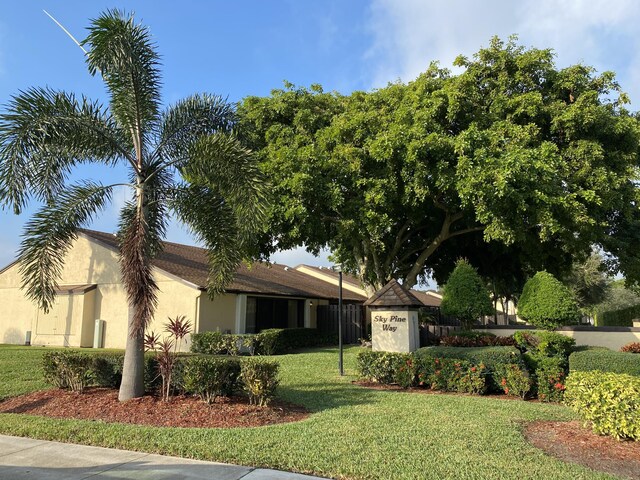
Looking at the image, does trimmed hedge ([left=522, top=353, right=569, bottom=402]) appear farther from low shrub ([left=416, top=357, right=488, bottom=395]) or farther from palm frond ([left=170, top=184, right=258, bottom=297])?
palm frond ([left=170, top=184, right=258, bottom=297])

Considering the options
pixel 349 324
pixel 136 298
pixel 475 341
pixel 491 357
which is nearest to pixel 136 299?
pixel 136 298

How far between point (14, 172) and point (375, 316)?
29.9 feet

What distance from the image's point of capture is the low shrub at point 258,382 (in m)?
8.34

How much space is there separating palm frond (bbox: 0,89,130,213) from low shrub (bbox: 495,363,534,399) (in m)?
9.24

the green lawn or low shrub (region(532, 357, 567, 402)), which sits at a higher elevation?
low shrub (region(532, 357, 567, 402))

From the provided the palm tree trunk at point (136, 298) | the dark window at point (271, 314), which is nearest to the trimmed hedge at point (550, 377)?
the palm tree trunk at point (136, 298)

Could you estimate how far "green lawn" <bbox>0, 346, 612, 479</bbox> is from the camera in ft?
17.5

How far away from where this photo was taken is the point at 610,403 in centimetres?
647

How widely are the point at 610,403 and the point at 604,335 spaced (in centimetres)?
1214

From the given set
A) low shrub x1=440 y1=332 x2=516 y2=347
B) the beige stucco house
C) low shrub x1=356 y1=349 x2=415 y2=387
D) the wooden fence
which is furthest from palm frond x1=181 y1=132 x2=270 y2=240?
the wooden fence

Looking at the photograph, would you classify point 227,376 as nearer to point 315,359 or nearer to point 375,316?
point 375,316

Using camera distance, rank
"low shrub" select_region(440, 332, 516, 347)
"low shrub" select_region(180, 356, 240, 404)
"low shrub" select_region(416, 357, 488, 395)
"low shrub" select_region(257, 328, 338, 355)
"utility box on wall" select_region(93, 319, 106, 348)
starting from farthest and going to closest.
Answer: "utility box on wall" select_region(93, 319, 106, 348), "low shrub" select_region(257, 328, 338, 355), "low shrub" select_region(440, 332, 516, 347), "low shrub" select_region(416, 357, 488, 395), "low shrub" select_region(180, 356, 240, 404)

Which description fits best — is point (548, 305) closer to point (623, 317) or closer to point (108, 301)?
point (623, 317)

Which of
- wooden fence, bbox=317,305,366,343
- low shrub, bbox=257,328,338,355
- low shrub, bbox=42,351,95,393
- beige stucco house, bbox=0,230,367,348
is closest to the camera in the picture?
low shrub, bbox=42,351,95,393
